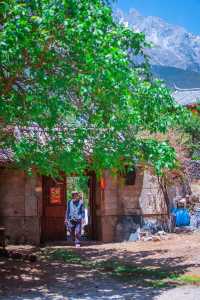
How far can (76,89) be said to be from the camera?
7.51 meters

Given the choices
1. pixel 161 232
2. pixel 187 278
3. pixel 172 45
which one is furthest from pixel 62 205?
pixel 172 45

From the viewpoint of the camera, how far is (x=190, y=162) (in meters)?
18.3

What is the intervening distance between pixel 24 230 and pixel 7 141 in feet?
22.2

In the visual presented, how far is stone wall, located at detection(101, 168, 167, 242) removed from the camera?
14.9 m

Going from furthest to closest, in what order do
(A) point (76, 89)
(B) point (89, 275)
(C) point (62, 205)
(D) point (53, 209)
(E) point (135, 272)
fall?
(C) point (62, 205) → (D) point (53, 209) → (E) point (135, 272) → (B) point (89, 275) → (A) point (76, 89)

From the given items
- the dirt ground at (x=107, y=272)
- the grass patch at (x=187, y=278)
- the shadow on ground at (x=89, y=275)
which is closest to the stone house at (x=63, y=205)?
the dirt ground at (x=107, y=272)

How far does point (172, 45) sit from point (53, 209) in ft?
309

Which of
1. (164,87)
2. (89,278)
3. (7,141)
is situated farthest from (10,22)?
(89,278)

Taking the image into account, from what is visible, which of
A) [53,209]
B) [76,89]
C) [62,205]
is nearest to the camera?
[76,89]

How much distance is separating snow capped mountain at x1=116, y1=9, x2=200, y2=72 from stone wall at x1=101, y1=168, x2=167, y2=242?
63.9 meters

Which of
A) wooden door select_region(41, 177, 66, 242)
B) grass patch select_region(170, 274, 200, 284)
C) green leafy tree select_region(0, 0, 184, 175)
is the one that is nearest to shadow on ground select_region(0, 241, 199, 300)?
grass patch select_region(170, 274, 200, 284)

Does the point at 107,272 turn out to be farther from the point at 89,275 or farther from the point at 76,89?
the point at 76,89

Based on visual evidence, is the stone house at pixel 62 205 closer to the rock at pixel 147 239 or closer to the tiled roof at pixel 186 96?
the rock at pixel 147 239

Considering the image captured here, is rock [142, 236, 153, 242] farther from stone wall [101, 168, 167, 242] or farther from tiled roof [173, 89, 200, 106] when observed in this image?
tiled roof [173, 89, 200, 106]
